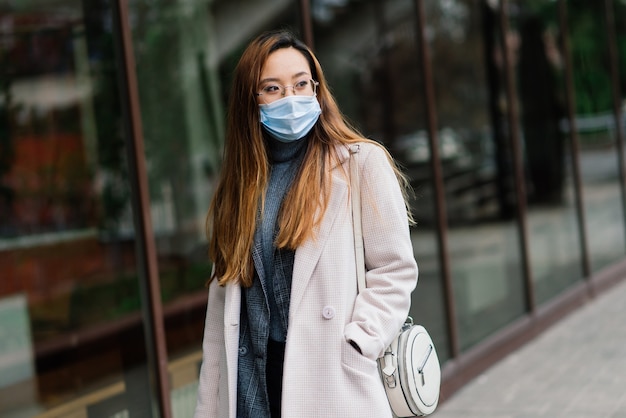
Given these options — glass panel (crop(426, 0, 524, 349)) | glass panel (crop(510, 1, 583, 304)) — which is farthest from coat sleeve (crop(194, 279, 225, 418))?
glass panel (crop(510, 1, 583, 304))

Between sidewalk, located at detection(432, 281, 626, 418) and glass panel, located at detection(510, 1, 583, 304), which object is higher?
glass panel, located at detection(510, 1, 583, 304)

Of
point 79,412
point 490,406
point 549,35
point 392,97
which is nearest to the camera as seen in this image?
point 79,412

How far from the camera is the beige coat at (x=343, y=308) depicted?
2791mm

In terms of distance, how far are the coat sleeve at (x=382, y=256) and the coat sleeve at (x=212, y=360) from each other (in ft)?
1.48

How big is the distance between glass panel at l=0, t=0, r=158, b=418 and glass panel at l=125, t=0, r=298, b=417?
47 cm

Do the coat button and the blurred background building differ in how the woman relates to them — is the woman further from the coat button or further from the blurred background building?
the blurred background building

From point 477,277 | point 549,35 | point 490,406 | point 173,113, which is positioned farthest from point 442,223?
point 549,35

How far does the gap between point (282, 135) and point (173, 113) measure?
2906 mm

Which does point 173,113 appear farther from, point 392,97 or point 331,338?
point 331,338

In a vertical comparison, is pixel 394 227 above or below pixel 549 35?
below

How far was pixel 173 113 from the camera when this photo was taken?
573 cm

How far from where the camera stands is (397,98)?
695 centimetres

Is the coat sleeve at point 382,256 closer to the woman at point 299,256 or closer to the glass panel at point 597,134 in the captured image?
the woman at point 299,256

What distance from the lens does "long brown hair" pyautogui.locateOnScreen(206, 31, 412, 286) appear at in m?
2.87
